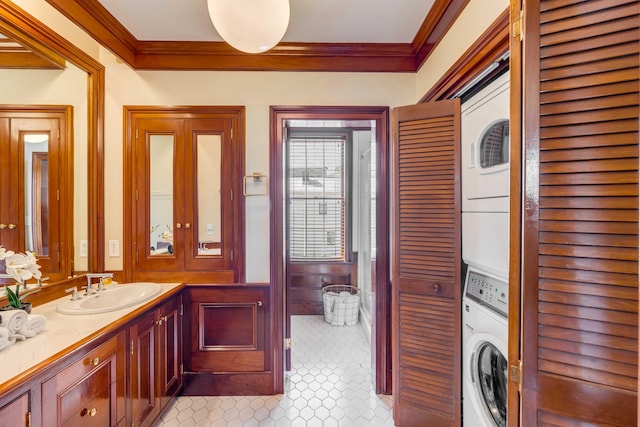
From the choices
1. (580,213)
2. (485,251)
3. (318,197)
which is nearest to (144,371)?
(485,251)

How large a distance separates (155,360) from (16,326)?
77 centimetres

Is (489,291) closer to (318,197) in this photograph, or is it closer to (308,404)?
(308,404)

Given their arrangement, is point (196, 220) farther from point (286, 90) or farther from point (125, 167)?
point (286, 90)

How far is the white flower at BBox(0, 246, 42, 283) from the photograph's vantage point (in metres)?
1.30

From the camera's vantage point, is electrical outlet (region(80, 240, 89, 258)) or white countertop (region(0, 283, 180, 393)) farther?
electrical outlet (region(80, 240, 89, 258))

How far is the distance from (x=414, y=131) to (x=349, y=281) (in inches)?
90.6

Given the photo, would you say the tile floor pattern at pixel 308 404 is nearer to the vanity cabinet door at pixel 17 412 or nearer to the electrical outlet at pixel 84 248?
the vanity cabinet door at pixel 17 412

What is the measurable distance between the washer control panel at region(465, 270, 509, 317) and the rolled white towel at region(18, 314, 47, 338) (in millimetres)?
1979

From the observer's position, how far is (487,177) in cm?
133

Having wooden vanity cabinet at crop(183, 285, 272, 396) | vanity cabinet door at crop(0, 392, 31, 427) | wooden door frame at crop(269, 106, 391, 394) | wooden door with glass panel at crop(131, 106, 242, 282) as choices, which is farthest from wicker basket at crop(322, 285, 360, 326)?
vanity cabinet door at crop(0, 392, 31, 427)

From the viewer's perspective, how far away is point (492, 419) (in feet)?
4.40

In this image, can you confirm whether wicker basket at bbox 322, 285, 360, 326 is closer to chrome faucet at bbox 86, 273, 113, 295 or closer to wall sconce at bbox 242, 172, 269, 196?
wall sconce at bbox 242, 172, 269, 196

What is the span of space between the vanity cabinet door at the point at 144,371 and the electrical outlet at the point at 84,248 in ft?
2.20

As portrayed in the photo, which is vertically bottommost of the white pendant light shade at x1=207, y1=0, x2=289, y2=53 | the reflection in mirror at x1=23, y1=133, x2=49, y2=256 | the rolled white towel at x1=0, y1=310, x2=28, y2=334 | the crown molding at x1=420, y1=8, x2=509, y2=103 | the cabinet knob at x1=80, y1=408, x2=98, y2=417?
the cabinet knob at x1=80, y1=408, x2=98, y2=417
